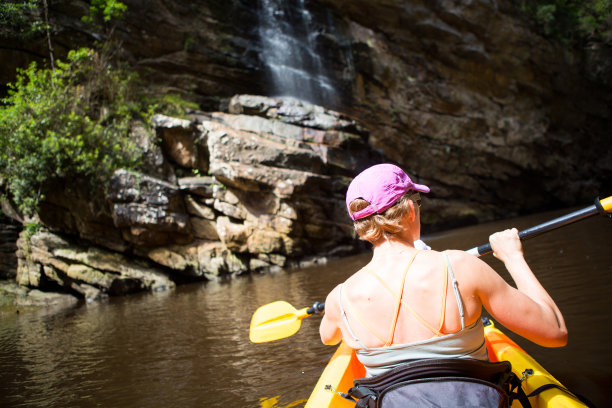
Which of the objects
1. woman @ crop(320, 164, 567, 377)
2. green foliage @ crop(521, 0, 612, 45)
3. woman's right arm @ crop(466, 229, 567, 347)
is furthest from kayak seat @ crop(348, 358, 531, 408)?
green foliage @ crop(521, 0, 612, 45)

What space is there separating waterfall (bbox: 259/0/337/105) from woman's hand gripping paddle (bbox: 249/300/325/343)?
560 inches

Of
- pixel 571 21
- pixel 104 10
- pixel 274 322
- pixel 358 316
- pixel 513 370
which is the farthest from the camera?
pixel 571 21

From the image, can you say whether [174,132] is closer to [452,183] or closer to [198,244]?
[198,244]

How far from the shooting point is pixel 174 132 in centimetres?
1119

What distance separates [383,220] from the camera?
1.32 meters

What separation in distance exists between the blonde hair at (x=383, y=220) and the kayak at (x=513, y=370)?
2.29 feet

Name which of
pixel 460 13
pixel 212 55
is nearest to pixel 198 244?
pixel 212 55

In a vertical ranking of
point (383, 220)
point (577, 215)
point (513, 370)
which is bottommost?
point (513, 370)

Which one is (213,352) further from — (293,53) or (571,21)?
(571,21)

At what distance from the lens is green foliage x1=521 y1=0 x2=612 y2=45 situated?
18156 millimetres

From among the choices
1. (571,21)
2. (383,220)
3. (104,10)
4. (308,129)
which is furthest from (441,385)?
(571,21)

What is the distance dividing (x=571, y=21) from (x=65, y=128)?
22380 mm

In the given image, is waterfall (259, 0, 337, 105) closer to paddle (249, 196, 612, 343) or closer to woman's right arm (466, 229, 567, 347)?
paddle (249, 196, 612, 343)

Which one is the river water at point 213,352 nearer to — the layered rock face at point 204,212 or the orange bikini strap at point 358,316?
the orange bikini strap at point 358,316
